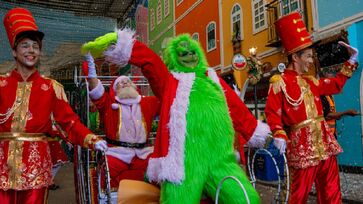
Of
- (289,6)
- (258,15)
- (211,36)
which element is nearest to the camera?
(289,6)

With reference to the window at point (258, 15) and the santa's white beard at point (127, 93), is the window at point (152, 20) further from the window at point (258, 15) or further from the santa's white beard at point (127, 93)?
the santa's white beard at point (127, 93)

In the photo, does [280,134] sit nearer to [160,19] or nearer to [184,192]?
[184,192]

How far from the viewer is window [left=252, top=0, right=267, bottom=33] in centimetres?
980

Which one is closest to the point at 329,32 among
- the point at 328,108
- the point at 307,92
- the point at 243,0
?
the point at 243,0

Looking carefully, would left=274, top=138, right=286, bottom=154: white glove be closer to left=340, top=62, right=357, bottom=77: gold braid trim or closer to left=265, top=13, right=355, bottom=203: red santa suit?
left=265, top=13, right=355, bottom=203: red santa suit

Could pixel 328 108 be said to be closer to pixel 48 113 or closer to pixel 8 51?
pixel 48 113

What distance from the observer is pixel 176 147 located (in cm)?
253

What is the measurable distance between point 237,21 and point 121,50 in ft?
26.4

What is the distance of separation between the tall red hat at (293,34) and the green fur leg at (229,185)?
155 cm

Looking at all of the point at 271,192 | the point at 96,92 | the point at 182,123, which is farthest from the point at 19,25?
the point at 271,192

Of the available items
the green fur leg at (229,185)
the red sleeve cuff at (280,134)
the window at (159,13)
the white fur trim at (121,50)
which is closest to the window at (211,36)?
the window at (159,13)

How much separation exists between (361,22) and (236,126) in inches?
230

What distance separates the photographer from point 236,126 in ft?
9.85

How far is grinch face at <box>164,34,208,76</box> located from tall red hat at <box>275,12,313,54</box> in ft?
3.73
